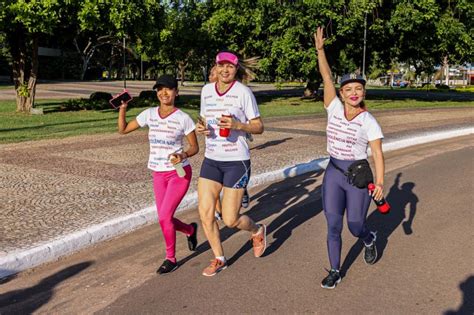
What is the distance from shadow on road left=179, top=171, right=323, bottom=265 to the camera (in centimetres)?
539

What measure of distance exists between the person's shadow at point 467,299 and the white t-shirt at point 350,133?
1.35m

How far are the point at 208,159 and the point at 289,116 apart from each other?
17032mm

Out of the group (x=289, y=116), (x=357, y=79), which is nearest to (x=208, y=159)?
(x=357, y=79)

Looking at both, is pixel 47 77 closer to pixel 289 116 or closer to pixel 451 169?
pixel 289 116

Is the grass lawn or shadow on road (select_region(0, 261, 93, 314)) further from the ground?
the grass lawn

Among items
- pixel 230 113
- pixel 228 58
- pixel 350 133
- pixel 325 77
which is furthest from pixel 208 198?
pixel 325 77

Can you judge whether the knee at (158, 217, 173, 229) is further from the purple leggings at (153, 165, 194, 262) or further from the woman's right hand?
the woman's right hand

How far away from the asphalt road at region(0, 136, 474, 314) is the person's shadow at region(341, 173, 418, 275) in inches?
0.7

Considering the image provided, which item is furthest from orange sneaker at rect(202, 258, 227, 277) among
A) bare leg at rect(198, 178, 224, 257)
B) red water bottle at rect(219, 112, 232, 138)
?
red water bottle at rect(219, 112, 232, 138)

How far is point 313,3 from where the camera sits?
25703 millimetres

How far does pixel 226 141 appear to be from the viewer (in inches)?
171

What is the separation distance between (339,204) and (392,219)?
97.6 inches

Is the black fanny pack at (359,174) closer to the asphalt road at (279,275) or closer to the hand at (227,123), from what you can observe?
the asphalt road at (279,275)

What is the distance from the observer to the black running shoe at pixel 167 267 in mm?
4566
